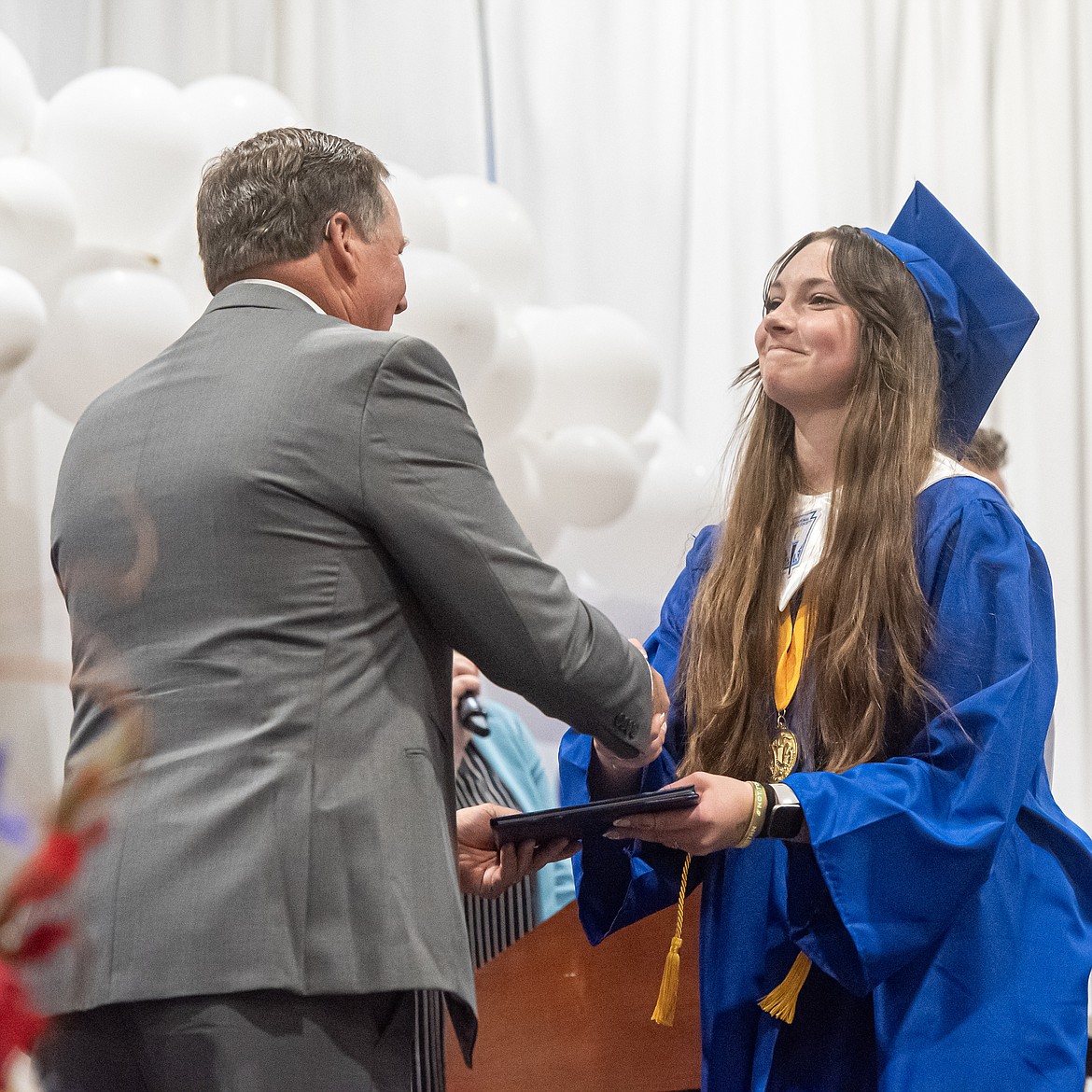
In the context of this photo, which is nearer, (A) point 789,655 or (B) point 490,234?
(A) point 789,655

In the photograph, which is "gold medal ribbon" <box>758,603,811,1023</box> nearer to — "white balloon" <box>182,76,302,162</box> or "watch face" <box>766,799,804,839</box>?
"watch face" <box>766,799,804,839</box>

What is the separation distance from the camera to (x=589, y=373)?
351cm

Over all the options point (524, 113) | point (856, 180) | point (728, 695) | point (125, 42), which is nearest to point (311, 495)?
point (728, 695)

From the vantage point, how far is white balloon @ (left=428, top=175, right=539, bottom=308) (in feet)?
11.2

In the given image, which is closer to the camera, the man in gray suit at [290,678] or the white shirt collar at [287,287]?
the man in gray suit at [290,678]

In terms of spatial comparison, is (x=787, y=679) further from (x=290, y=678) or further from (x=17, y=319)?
(x=17, y=319)

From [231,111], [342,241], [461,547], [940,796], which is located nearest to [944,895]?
[940,796]

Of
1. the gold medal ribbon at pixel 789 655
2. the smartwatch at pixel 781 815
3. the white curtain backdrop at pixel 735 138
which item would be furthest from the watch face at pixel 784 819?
the white curtain backdrop at pixel 735 138

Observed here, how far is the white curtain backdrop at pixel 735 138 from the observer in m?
4.38

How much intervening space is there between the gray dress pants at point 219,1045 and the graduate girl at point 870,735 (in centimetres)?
→ 47

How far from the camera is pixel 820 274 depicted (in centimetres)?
198

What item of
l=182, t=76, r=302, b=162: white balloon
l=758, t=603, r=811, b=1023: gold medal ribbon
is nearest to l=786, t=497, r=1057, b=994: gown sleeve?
l=758, t=603, r=811, b=1023: gold medal ribbon

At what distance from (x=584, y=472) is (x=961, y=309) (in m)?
1.54

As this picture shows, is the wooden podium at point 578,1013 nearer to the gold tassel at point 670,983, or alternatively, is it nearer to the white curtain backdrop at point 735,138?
the gold tassel at point 670,983
